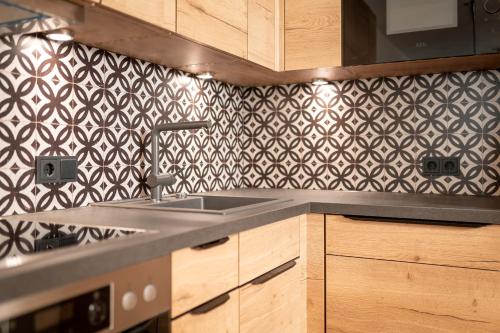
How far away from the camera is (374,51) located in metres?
1.95

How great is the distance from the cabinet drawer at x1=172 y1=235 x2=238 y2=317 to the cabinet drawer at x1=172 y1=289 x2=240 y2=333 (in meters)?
0.02

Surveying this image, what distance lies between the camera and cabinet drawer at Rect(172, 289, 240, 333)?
1.14 metres

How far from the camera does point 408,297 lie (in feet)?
5.35

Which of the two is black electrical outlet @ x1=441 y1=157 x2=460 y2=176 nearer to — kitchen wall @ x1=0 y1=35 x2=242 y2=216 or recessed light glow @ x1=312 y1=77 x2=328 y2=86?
recessed light glow @ x1=312 y1=77 x2=328 y2=86

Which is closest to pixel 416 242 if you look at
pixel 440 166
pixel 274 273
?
pixel 274 273

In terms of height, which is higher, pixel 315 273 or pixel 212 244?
pixel 212 244

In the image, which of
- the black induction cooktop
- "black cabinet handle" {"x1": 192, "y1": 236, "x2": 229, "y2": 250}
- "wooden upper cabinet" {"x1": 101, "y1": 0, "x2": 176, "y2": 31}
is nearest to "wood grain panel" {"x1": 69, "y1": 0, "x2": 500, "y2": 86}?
"wooden upper cabinet" {"x1": 101, "y1": 0, "x2": 176, "y2": 31}

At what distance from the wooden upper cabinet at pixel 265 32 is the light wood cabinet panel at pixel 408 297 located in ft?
2.90

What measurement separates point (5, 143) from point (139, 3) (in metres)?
0.56

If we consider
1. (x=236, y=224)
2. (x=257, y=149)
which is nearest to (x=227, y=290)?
(x=236, y=224)

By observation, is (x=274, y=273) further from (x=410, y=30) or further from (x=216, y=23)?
(x=410, y=30)

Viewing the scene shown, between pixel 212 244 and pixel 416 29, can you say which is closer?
pixel 212 244

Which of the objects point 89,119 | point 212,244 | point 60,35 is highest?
point 60,35

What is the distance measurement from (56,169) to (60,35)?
42 centimetres
